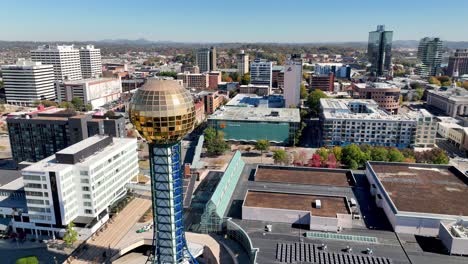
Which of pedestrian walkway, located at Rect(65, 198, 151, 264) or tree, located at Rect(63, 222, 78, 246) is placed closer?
pedestrian walkway, located at Rect(65, 198, 151, 264)

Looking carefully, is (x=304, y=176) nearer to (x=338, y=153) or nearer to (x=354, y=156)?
(x=354, y=156)

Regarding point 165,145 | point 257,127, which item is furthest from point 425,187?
point 257,127

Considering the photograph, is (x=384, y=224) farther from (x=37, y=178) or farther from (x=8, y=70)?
(x=8, y=70)

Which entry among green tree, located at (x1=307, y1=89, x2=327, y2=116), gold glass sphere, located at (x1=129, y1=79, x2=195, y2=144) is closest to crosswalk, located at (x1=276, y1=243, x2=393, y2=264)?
gold glass sphere, located at (x1=129, y1=79, x2=195, y2=144)

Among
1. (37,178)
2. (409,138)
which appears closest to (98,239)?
(37,178)

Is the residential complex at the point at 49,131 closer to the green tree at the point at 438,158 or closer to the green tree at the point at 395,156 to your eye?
the green tree at the point at 395,156

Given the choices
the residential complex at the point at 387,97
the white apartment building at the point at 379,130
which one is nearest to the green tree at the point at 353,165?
the white apartment building at the point at 379,130

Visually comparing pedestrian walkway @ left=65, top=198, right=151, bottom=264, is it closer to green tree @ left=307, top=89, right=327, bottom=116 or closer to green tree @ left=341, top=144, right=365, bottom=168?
green tree @ left=341, top=144, right=365, bottom=168
